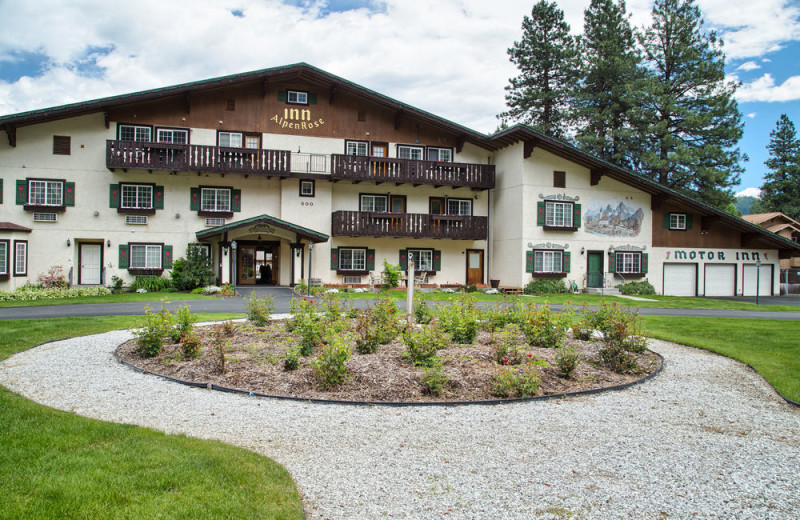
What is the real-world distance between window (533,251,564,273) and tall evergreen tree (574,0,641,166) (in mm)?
13112

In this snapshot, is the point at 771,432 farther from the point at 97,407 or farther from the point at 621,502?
the point at 97,407

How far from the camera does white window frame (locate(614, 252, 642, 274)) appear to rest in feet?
98.6

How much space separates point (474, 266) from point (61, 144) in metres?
21.9

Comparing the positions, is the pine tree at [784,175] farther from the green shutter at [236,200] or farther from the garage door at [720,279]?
the green shutter at [236,200]

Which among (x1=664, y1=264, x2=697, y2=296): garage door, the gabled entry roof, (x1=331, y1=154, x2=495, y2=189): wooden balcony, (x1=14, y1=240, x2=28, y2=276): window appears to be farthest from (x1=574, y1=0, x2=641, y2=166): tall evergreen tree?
(x1=14, y1=240, x2=28, y2=276): window

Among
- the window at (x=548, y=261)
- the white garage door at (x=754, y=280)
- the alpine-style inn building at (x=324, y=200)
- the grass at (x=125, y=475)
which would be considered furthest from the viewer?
the white garage door at (x=754, y=280)

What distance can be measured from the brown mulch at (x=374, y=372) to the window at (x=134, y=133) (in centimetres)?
1919

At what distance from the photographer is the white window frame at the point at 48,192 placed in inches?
980

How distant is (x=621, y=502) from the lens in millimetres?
4266

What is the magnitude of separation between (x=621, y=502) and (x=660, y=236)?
29.7 meters

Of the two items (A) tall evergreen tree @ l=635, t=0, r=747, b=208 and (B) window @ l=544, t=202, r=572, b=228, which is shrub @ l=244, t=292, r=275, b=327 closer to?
(B) window @ l=544, t=202, r=572, b=228

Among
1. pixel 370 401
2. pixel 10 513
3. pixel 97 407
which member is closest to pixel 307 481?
pixel 10 513

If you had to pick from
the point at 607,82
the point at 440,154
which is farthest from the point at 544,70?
the point at 440,154

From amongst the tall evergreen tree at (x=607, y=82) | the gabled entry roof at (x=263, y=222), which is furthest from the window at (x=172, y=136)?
the tall evergreen tree at (x=607, y=82)
